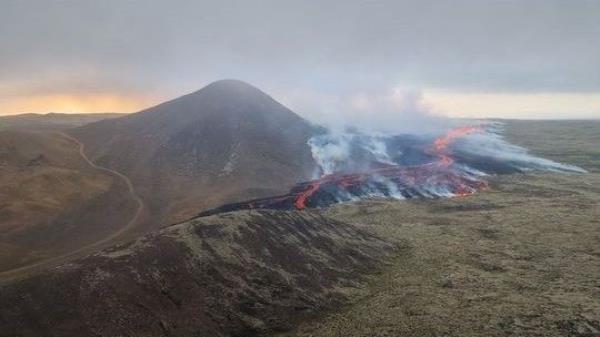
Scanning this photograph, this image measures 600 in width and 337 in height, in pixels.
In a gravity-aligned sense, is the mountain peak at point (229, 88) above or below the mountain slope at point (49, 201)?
above

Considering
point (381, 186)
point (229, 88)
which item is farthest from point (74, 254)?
point (229, 88)

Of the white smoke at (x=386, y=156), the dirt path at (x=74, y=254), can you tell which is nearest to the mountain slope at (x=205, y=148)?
the dirt path at (x=74, y=254)

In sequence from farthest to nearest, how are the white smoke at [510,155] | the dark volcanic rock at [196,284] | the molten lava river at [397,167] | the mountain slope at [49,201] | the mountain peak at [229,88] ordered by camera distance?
the mountain peak at [229,88] < the white smoke at [510,155] < the molten lava river at [397,167] < the mountain slope at [49,201] < the dark volcanic rock at [196,284]

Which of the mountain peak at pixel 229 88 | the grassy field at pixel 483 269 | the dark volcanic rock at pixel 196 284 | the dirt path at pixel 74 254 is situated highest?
the mountain peak at pixel 229 88

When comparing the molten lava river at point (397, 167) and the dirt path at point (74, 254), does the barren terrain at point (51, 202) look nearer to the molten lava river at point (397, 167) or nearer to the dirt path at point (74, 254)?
the dirt path at point (74, 254)

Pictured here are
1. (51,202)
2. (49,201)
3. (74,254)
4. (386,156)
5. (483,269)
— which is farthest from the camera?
(386,156)

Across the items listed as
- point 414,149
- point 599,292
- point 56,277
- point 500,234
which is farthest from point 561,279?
point 414,149

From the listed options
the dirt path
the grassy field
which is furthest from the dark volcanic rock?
the dirt path

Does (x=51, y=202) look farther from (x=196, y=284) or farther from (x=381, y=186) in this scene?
(x=381, y=186)
